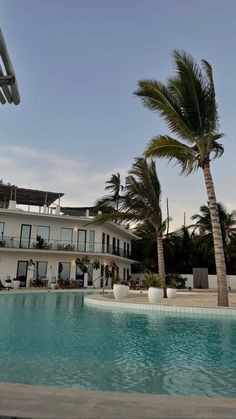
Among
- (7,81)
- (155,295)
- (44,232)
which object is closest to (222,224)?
(44,232)

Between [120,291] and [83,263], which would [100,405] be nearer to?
[120,291]

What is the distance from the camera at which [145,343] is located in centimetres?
689

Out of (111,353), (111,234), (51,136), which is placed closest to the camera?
(111,353)

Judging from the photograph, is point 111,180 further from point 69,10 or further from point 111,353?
point 111,353

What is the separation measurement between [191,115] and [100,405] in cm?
1155

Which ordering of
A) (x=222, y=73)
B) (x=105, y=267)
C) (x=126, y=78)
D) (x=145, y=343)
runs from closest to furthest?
(x=145, y=343), (x=222, y=73), (x=126, y=78), (x=105, y=267)

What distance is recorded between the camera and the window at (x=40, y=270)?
28.4 meters

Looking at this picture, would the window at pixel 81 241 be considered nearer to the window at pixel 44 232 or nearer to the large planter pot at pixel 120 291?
the window at pixel 44 232

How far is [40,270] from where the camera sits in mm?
28609

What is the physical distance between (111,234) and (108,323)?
25042 mm

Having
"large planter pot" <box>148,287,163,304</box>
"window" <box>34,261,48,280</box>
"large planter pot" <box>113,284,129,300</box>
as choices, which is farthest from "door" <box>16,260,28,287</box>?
"large planter pot" <box>148,287,163,304</box>

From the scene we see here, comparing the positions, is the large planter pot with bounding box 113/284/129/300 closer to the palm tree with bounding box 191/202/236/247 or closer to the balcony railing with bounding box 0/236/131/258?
the balcony railing with bounding box 0/236/131/258

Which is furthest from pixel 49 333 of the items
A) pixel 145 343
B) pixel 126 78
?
pixel 126 78

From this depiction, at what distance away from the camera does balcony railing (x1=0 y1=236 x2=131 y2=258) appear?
27.3m
